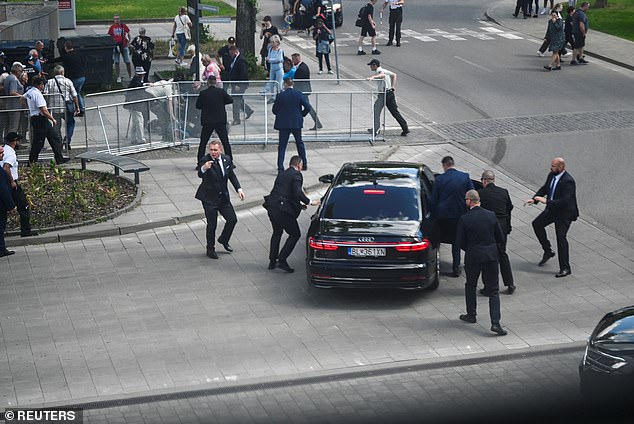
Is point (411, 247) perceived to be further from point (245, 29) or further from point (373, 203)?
point (245, 29)

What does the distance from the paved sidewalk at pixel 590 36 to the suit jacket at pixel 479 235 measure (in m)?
19.6

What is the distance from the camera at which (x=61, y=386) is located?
1118 centimetres

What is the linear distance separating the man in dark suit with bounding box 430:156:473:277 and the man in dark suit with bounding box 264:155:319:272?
1.64 metres

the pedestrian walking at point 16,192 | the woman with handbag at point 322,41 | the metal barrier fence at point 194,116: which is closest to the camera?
the pedestrian walking at point 16,192

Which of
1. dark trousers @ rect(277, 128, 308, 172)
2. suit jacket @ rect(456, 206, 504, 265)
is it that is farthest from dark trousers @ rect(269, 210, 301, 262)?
dark trousers @ rect(277, 128, 308, 172)

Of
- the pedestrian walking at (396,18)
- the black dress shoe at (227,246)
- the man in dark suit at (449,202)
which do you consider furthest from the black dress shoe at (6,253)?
the pedestrian walking at (396,18)

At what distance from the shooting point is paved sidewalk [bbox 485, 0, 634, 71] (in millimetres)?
32025

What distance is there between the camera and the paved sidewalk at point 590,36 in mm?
32025

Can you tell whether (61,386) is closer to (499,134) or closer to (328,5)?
(499,134)

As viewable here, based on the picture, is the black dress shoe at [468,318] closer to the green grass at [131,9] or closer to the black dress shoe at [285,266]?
the black dress shoe at [285,266]

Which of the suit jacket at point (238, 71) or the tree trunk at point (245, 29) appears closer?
the suit jacket at point (238, 71)

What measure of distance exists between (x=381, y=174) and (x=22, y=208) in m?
5.49

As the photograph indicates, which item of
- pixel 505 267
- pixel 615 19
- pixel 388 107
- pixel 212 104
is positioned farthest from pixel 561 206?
pixel 615 19

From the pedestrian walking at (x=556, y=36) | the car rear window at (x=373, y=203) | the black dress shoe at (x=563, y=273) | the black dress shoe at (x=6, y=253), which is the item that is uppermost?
the pedestrian walking at (x=556, y=36)
